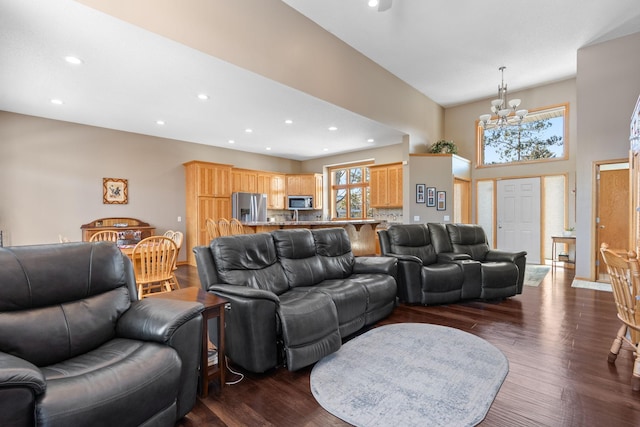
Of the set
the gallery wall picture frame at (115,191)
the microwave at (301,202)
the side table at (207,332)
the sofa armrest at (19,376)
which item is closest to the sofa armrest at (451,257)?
the side table at (207,332)

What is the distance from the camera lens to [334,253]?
11.8 feet

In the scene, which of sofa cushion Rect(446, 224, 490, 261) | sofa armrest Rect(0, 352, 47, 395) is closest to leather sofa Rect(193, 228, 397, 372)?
sofa armrest Rect(0, 352, 47, 395)

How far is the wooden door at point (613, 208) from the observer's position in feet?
17.6

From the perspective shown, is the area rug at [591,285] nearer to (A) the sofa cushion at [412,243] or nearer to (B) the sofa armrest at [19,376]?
(A) the sofa cushion at [412,243]

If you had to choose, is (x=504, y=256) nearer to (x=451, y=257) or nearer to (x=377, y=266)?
(x=451, y=257)

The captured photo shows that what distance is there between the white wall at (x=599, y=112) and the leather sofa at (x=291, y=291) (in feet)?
13.8

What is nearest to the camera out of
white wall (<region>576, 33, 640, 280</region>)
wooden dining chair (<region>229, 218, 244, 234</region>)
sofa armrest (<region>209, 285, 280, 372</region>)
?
sofa armrest (<region>209, 285, 280, 372</region>)

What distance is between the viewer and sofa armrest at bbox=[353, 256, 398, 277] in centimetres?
354

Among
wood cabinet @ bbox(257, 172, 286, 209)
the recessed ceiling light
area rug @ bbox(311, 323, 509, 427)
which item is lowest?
area rug @ bbox(311, 323, 509, 427)

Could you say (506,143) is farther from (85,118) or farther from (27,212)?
(27,212)

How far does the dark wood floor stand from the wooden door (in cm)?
285

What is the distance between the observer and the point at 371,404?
1876 millimetres

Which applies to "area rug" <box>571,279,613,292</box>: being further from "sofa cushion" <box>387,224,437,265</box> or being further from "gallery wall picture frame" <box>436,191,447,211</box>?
"gallery wall picture frame" <box>436,191,447,211</box>

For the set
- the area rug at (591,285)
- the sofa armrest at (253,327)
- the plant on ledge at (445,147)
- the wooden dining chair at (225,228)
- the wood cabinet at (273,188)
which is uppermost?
the plant on ledge at (445,147)
